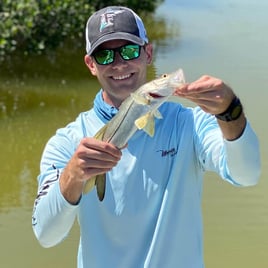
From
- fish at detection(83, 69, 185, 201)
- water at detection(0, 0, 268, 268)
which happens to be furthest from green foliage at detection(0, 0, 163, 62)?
fish at detection(83, 69, 185, 201)

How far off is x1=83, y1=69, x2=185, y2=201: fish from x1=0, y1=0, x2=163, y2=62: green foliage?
867 centimetres

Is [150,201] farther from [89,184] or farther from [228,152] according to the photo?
[228,152]

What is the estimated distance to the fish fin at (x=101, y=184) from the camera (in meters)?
2.40

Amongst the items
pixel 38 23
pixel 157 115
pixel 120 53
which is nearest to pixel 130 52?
pixel 120 53

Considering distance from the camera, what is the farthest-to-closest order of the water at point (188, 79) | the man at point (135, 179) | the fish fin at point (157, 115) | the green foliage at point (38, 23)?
the green foliage at point (38, 23), the water at point (188, 79), the man at point (135, 179), the fish fin at point (157, 115)

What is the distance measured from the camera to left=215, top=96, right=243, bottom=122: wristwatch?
226cm

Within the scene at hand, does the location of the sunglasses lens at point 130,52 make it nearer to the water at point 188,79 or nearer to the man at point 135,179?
the man at point 135,179

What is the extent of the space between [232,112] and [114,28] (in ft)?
1.91

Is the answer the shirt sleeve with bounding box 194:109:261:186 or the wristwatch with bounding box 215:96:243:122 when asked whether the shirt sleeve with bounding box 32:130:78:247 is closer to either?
the shirt sleeve with bounding box 194:109:261:186

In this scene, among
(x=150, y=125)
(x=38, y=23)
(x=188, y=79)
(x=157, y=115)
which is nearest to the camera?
(x=150, y=125)

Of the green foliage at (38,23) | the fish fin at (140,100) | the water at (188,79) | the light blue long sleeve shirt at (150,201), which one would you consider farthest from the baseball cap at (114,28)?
the green foliage at (38,23)

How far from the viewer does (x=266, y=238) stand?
6012 mm

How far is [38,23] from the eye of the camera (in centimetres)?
1240

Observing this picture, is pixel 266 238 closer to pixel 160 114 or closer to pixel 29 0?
pixel 160 114
